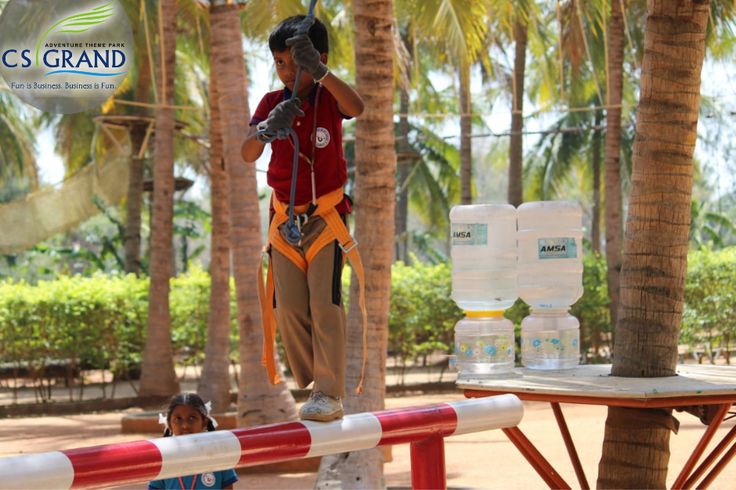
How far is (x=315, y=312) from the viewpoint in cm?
443

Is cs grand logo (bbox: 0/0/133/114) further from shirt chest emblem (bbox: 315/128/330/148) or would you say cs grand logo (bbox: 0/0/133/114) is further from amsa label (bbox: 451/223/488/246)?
shirt chest emblem (bbox: 315/128/330/148)

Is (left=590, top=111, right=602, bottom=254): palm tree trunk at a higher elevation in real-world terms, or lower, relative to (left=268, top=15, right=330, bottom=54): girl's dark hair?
higher

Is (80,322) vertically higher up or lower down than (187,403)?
higher up

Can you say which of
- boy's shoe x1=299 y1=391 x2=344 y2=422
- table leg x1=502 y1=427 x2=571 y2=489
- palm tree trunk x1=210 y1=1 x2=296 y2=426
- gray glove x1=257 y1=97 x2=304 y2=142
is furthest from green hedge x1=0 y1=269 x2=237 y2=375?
gray glove x1=257 y1=97 x2=304 y2=142

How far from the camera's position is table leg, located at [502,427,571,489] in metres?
5.93

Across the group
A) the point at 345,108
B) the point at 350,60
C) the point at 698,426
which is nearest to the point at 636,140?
the point at 345,108

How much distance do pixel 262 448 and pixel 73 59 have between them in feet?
29.9

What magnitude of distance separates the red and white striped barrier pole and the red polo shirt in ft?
3.39

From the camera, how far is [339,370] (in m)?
4.46

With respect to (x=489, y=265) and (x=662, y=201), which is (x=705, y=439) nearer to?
(x=662, y=201)

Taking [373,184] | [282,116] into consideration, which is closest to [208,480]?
[282,116]

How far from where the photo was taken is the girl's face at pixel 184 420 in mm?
5145

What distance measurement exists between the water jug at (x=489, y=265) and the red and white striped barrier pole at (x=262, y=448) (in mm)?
3253

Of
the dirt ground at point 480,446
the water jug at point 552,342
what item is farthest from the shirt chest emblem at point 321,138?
the dirt ground at point 480,446
